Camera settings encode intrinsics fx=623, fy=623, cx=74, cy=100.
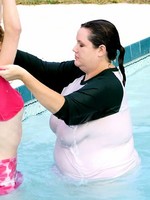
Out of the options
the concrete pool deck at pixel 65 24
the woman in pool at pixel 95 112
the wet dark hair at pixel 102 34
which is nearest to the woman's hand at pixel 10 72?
the woman in pool at pixel 95 112

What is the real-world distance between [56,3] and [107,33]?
8.86 m

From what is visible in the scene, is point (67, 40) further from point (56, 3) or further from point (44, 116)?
point (56, 3)

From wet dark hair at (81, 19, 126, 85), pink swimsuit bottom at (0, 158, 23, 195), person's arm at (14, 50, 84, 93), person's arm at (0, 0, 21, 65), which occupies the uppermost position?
person's arm at (0, 0, 21, 65)

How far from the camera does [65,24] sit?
9344mm

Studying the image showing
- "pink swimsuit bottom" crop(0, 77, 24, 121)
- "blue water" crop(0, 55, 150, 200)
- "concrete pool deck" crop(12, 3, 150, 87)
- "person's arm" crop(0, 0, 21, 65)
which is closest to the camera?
"person's arm" crop(0, 0, 21, 65)

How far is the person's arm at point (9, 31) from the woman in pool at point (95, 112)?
358 mm

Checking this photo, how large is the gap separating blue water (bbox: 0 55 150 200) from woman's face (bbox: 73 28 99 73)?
2.26 feet

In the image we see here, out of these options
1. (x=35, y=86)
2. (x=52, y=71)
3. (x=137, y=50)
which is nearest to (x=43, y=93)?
(x=35, y=86)

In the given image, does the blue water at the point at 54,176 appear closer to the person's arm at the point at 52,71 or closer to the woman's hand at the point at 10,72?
the person's arm at the point at 52,71

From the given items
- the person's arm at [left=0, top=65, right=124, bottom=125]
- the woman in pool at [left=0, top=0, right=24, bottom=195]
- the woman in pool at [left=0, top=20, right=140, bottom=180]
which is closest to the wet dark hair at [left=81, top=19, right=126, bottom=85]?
the woman in pool at [left=0, top=20, right=140, bottom=180]

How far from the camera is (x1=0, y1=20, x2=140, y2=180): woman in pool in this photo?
127 inches

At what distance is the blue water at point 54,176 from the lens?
3.44m

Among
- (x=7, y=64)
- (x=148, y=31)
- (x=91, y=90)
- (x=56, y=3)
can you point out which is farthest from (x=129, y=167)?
(x=56, y=3)

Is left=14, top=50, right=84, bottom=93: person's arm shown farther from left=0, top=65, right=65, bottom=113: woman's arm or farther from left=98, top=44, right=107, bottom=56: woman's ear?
left=0, top=65, right=65, bottom=113: woman's arm
